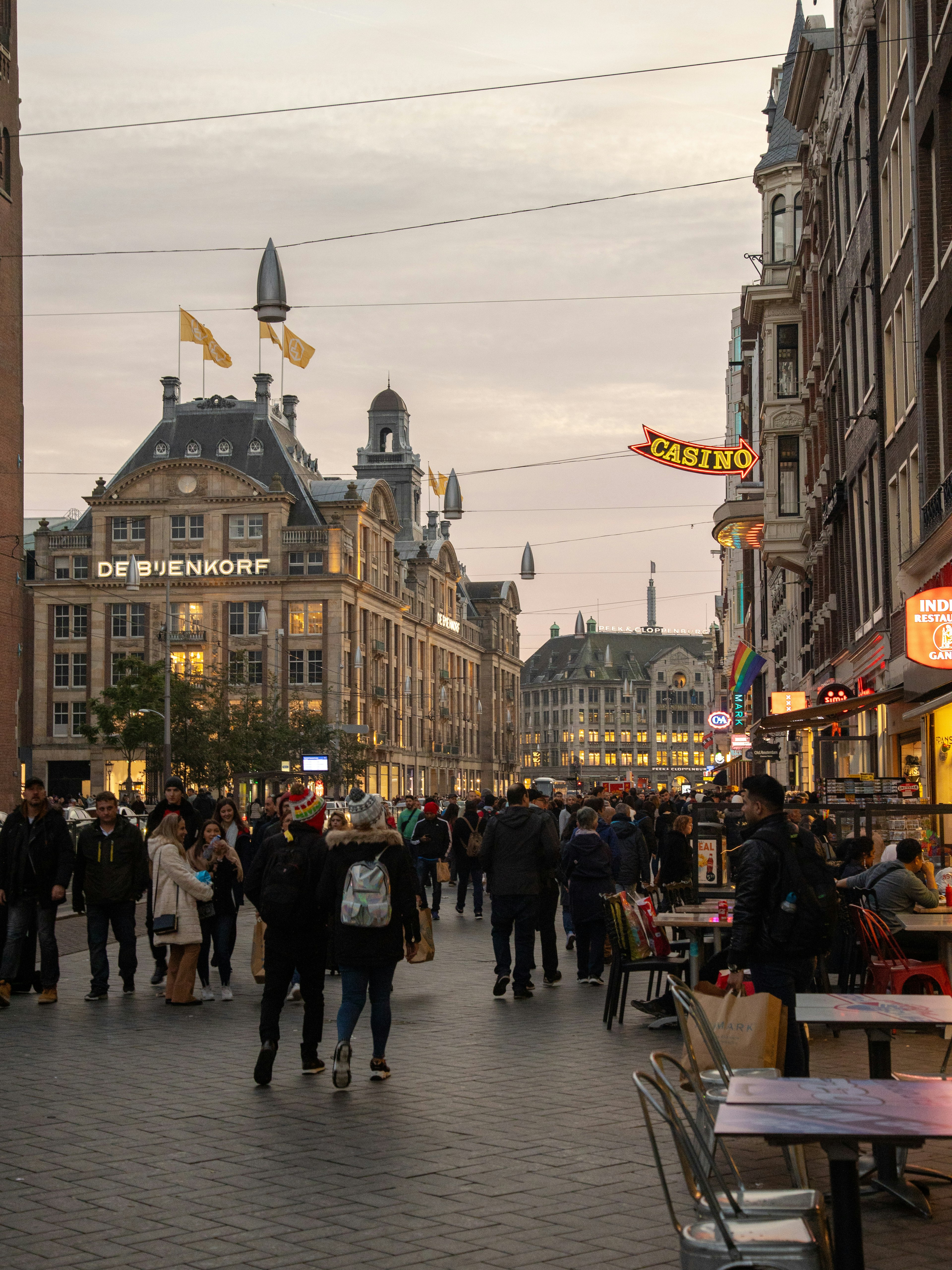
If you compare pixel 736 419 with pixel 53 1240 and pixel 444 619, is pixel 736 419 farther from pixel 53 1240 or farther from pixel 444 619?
pixel 53 1240

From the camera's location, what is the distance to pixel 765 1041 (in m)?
8.13

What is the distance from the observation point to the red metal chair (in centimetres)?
1208

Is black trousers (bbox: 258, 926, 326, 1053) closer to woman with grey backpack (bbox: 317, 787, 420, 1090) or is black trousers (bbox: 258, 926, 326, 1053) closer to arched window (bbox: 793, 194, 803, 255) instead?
woman with grey backpack (bbox: 317, 787, 420, 1090)

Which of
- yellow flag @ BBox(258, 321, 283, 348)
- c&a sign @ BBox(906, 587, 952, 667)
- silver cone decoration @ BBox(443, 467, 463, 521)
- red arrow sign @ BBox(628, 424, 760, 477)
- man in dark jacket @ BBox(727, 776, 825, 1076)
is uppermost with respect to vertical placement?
yellow flag @ BBox(258, 321, 283, 348)

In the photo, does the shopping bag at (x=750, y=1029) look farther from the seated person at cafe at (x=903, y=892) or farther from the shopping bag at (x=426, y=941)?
the shopping bag at (x=426, y=941)

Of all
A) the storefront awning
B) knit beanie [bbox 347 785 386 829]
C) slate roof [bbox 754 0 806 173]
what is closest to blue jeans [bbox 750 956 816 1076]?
knit beanie [bbox 347 785 386 829]

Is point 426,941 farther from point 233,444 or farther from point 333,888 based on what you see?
point 233,444

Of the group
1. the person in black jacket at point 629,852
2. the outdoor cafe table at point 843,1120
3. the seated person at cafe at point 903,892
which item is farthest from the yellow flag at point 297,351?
the outdoor cafe table at point 843,1120

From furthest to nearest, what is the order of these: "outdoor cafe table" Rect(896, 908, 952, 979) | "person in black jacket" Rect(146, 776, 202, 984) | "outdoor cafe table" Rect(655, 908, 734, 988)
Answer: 1. "person in black jacket" Rect(146, 776, 202, 984)
2. "outdoor cafe table" Rect(655, 908, 734, 988)
3. "outdoor cafe table" Rect(896, 908, 952, 979)

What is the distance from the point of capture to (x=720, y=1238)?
17.1 feet

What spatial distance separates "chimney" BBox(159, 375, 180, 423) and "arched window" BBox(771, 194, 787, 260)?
182 feet

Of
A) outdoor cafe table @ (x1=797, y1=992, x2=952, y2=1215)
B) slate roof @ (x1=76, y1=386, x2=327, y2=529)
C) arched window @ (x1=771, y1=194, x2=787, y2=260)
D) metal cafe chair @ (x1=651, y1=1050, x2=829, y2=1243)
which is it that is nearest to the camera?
metal cafe chair @ (x1=651, y1=1050, x2=829, y2=1243)

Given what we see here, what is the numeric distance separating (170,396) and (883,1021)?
92864 mm

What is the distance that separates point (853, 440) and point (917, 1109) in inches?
1096
